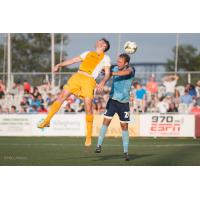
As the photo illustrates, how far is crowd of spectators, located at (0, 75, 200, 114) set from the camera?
22.5 meters

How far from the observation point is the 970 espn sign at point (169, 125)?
21938 mm

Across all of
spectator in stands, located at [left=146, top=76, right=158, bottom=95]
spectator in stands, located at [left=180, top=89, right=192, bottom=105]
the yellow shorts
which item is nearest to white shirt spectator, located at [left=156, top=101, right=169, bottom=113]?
spectator in stands, located at [left=180, top=89, right=192, bottom=105]

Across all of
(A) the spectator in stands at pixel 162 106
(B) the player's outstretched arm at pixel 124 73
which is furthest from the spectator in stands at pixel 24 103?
(B) the player's outstretched arm at pixel 124 73

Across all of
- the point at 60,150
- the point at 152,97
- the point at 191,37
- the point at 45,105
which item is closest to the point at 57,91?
the point at 45,105

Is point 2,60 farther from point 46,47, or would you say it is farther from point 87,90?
point 87,90

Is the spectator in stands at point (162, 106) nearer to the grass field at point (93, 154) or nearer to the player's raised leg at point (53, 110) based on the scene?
the grass field at point (93, 154)

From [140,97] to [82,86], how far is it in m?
7.91

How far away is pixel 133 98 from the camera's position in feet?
74.5

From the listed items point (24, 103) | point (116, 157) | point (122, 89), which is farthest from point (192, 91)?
point (122, 89)

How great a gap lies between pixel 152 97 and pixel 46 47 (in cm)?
442

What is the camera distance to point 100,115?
21.9 metres

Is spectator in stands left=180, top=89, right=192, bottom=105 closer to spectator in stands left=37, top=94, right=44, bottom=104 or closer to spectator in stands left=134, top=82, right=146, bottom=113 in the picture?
spectator in stands left=134, top=82, right=146, bottom=113

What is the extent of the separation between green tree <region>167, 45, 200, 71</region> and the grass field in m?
8.01

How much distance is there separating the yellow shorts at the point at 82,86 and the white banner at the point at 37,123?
7.18m
